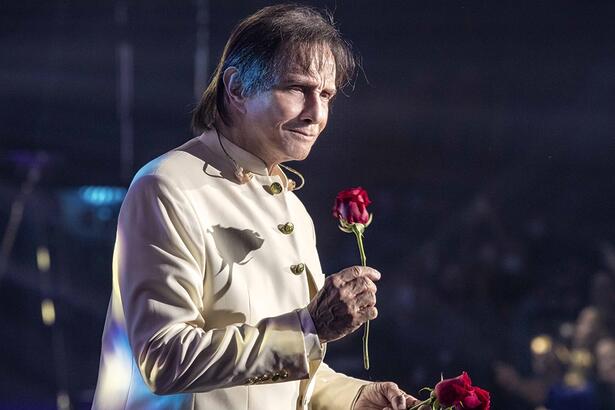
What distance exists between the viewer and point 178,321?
4.76 ft

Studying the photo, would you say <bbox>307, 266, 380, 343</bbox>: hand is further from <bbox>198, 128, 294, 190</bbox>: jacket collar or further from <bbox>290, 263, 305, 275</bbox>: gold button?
<bbox>198, 128, 294, 190</bbox>: jacket collar

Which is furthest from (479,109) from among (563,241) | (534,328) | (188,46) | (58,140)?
(58,140)

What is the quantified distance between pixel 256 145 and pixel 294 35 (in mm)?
212

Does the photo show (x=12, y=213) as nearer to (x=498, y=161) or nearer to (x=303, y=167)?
(x=303, y=167)

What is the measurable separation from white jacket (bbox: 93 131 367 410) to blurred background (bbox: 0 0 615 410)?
2.29 meters

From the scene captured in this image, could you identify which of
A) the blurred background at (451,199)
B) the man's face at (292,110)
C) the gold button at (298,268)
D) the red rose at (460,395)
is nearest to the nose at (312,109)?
the man's face at (292,110)

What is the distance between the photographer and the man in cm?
147

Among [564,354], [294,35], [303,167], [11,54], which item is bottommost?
[564,354]

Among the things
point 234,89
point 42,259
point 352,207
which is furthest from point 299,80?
point 42,259

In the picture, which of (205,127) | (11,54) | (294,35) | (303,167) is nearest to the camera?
(294,35)

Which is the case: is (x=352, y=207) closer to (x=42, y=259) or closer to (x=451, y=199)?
(x=42, y=259)

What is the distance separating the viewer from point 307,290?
1.71 metres

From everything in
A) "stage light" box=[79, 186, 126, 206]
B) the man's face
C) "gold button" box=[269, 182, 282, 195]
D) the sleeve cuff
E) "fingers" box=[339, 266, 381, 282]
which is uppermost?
the man's face

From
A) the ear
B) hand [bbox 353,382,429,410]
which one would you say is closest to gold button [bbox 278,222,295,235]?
the ear
